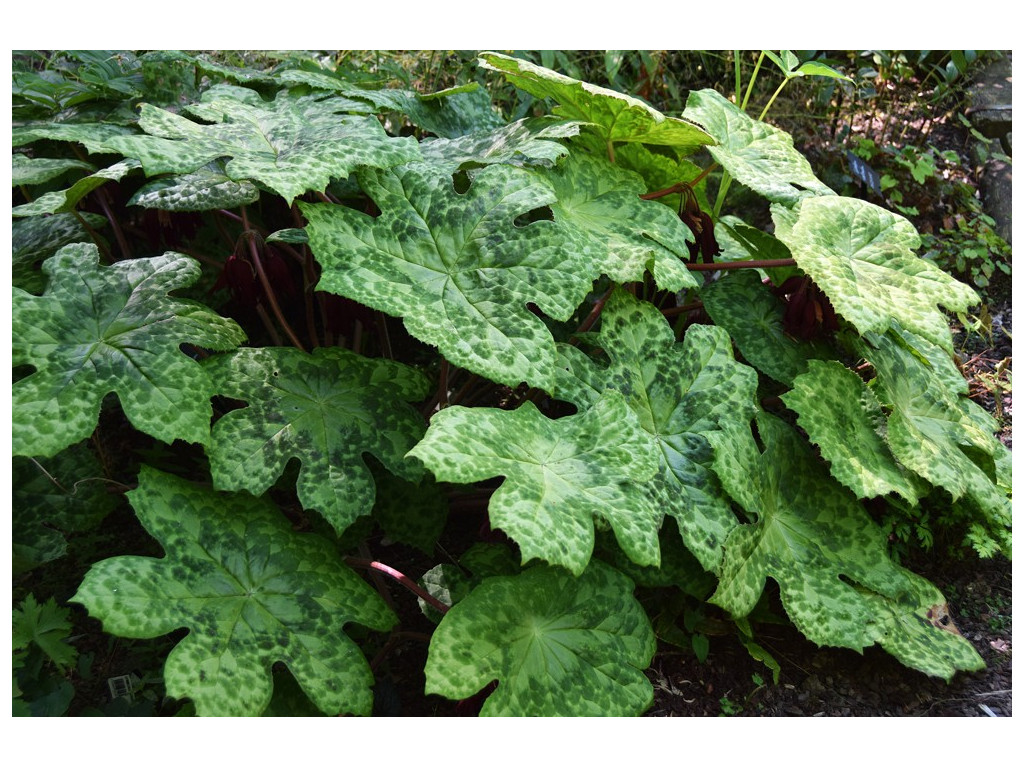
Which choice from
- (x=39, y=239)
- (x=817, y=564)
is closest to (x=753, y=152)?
(x=817, y=564)

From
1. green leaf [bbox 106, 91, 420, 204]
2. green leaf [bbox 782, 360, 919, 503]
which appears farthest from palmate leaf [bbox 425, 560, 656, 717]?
green leaf [bbox 106, 91, 420, 204]

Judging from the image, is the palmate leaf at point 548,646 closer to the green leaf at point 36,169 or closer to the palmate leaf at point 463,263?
the palmate leaf at point 463,263

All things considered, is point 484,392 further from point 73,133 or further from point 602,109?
point 73,133

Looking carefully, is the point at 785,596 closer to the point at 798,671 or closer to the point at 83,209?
the point at 798,671

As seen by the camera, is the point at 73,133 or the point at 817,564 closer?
the point at 73,133

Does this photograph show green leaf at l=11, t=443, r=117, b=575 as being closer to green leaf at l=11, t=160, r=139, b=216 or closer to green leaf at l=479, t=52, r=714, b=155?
green leaf at l=11, t=160, r=139, b=216
